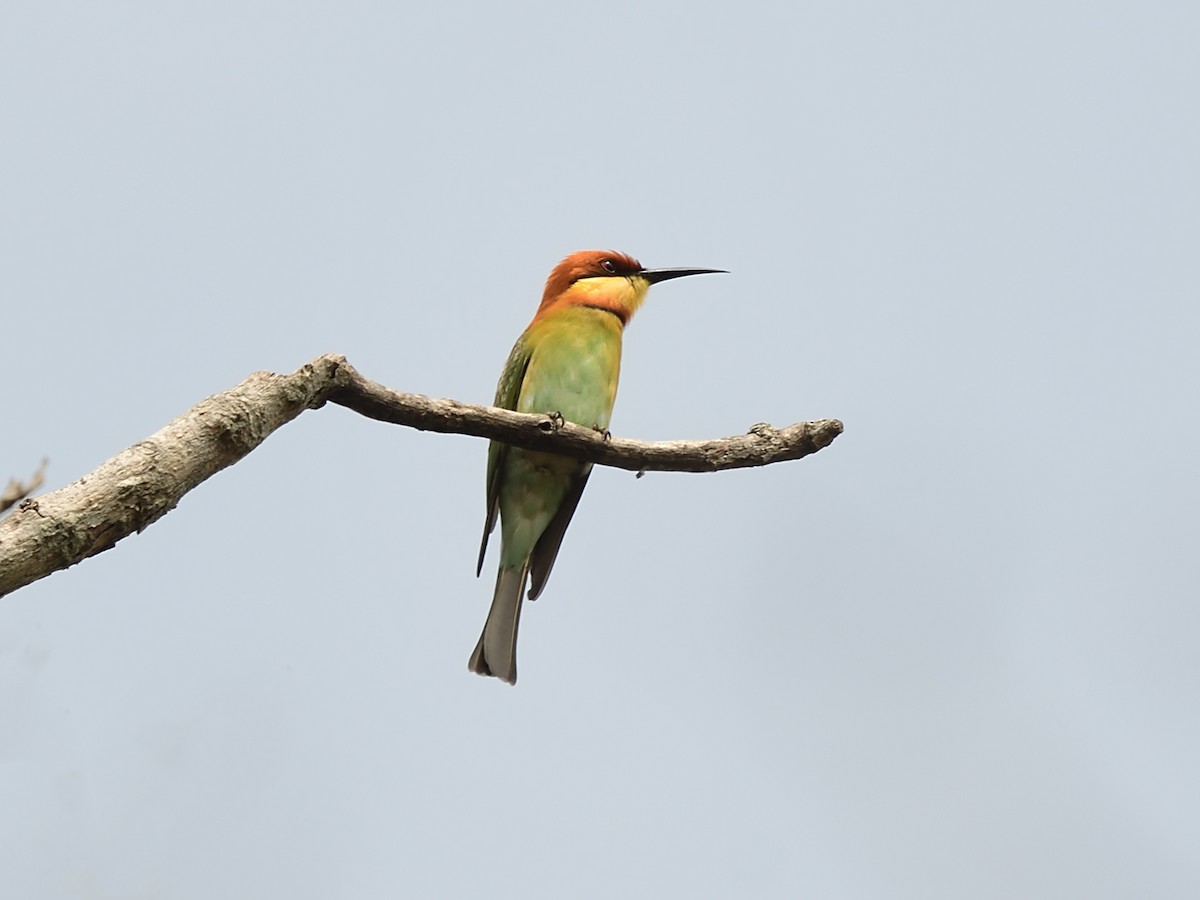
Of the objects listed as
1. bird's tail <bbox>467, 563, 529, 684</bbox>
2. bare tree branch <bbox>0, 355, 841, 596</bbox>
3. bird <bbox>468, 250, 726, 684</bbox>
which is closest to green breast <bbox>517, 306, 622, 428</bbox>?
bird <bbox>468, 250, 726, 684</bbox>

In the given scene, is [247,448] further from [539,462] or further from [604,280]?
[604,280]

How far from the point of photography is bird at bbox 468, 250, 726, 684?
17.2 feet

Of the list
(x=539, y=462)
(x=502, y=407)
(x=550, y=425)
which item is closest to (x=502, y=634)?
(x=539, y=462)

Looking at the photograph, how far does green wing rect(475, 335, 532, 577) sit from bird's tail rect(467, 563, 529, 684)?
16 cm

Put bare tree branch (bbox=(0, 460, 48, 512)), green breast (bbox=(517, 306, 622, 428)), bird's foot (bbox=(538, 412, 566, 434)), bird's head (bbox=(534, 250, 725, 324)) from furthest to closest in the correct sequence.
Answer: bird's head (bbox=(534, 250, 725, 324))
green breast (bbox=(517, 306, 622, 428))
bird's foot (bbox=(538, 412, 566, 434))
bare tree branch (bbox=(0, 460, 48, 512))

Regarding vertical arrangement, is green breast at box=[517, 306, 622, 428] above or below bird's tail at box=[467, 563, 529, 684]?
above

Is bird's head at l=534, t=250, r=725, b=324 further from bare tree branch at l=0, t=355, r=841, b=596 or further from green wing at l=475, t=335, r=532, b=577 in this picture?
bare tree branch at l=0, t=355, r=841, b=596

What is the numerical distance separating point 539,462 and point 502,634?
691mm

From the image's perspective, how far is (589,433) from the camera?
401 cm

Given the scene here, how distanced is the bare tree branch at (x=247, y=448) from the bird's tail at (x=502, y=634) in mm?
1372

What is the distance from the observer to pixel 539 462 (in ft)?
17.2

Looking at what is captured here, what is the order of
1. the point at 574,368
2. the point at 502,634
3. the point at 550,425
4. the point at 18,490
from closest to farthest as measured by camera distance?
1. the point at 18,490
2. the point at 550,425
3. the point at 502,634
4. the point at 574,368

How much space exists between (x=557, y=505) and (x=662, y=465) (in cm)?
154

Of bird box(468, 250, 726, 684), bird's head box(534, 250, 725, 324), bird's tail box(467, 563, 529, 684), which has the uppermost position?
bird's head box(534, 250, 725, 324)
